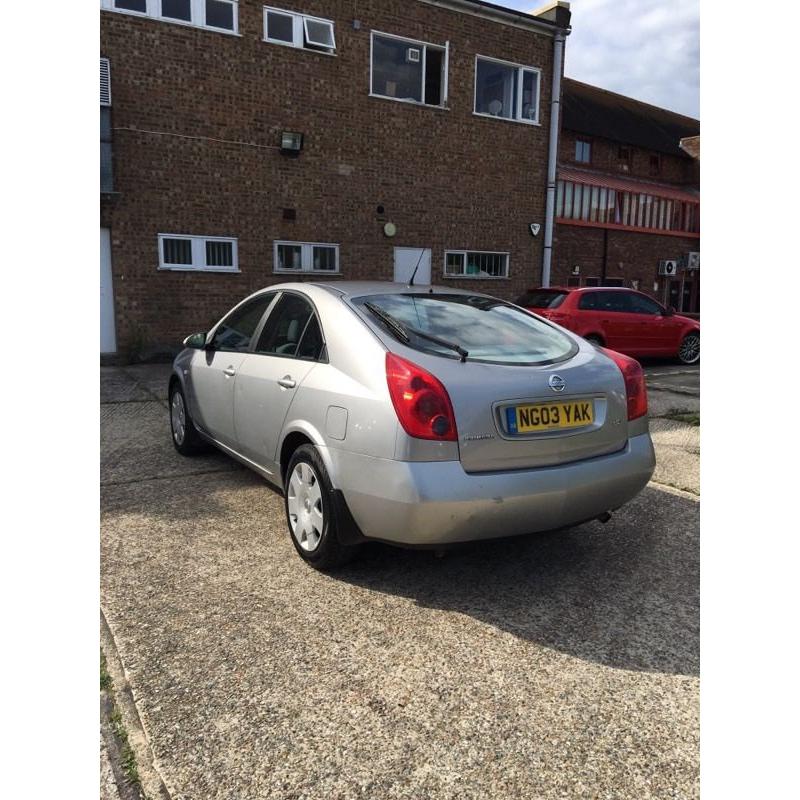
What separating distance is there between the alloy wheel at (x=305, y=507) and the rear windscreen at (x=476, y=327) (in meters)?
0.83

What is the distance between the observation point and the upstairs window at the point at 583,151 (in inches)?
907

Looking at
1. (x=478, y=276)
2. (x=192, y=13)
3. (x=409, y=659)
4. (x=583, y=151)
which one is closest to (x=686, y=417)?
(x=409, y=659)

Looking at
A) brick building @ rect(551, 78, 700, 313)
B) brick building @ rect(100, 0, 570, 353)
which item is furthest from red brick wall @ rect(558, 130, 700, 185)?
brick building @ rect(100, 0, 570, 353)

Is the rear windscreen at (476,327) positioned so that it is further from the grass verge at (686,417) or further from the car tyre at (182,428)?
the grass verge at (686,417)

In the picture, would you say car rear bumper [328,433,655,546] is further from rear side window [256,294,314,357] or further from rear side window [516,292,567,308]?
rear side window [516,292,567,308]

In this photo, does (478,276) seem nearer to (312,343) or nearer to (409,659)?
(312,343)

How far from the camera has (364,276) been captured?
1418 cm

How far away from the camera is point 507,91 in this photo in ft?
51.5

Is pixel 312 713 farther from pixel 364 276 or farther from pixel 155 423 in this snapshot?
pixel 364 276

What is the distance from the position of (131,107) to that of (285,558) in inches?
429

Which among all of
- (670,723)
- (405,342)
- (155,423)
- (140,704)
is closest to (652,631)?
(670,723)

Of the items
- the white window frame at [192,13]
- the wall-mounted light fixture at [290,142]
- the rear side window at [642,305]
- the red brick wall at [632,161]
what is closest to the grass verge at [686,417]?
the rear side window at [642,305]

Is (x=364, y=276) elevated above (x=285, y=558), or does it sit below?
above

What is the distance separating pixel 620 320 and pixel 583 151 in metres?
14.0
